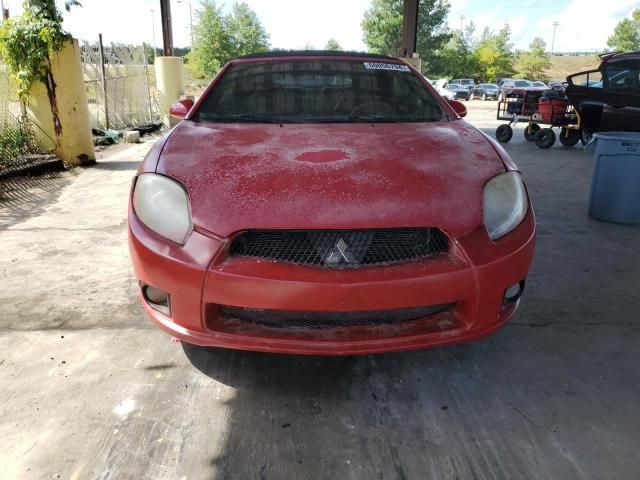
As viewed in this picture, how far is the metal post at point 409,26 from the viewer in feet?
45.3

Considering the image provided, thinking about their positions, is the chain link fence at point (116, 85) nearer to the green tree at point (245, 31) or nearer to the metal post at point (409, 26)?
the metal post at point (409, 26)

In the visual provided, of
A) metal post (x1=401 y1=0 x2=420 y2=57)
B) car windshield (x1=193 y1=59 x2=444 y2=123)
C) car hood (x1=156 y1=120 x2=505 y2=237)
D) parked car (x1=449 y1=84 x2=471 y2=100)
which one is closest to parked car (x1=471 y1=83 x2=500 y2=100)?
parked car (x1=449 y1=84 x2=471 y2=100)

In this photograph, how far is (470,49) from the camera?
67312mm

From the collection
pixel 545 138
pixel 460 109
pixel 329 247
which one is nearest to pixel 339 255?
pixel 329 247

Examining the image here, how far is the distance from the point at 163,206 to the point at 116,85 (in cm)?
983

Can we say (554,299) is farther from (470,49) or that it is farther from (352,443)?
(470,49)

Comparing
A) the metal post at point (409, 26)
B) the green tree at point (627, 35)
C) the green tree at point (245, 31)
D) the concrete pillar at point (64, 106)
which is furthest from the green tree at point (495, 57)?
the concrete pillar at point (64, 106)

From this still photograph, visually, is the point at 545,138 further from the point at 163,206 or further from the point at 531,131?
the point at 163,206

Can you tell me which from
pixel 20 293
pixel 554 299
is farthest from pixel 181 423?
pixel 554 299

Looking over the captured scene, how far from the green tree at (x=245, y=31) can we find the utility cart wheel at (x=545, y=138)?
156ft

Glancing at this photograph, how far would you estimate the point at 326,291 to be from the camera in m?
1.86

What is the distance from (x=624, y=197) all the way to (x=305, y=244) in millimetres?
3930

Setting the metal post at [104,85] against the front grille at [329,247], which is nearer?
the front grille at [329,247]

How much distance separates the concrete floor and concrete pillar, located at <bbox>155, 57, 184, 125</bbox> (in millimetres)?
11575
